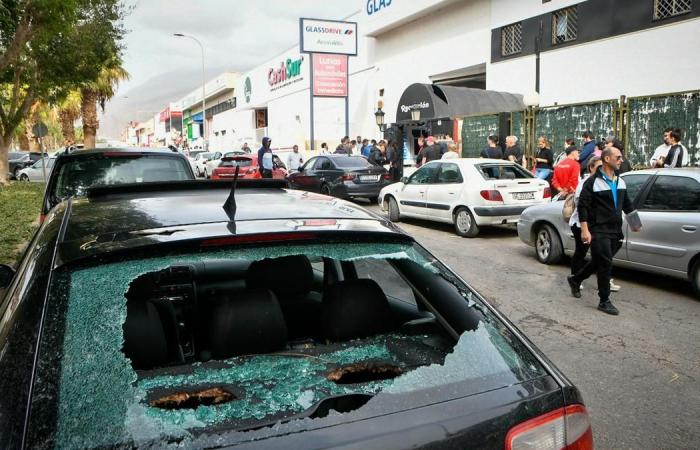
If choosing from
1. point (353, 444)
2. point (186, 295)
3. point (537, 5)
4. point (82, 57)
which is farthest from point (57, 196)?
point (537, 5)

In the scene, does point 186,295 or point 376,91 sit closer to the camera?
point 186,295

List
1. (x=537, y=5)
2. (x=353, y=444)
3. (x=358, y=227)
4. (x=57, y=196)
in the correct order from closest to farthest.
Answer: (x=353, y=444) < (x=358, y=227) < (x=57, y=196) < (x=537, y=5)

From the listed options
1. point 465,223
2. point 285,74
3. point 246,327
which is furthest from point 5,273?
point 285,74

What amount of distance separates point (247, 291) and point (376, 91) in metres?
30.0

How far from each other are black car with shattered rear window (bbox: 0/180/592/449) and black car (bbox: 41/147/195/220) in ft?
13.7

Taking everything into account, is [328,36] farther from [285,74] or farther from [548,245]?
[548,245]

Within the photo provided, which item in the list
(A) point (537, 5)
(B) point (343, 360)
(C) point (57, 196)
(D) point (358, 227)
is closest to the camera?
(B) point (343, 360)

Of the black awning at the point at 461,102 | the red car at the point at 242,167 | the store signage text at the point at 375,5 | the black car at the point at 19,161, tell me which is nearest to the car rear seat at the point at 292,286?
the black awning at the point at 461,102

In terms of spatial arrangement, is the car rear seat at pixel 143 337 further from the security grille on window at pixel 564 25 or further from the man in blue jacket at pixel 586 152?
the security grille on window at pixel 564 25

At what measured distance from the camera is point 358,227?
2.12m

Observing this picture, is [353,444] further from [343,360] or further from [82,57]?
[82,57]

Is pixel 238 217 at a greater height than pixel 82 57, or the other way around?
pixel 82 57

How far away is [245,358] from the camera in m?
1.95

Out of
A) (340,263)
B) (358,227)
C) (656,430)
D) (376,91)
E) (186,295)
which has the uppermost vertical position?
(376,91)
